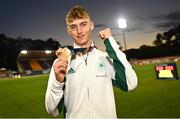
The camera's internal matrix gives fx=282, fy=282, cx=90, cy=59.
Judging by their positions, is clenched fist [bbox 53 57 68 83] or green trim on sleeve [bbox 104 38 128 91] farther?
green trim on sleeve [bbox 104 38 128 91]

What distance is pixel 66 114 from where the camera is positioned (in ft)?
9.05

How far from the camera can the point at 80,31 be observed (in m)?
2.62

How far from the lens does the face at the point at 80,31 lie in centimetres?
264

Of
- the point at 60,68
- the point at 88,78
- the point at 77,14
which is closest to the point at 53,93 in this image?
the point at 60,68

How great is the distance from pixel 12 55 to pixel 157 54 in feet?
154

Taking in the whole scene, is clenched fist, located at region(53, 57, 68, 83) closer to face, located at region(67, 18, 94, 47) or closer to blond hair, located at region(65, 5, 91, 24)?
face, located at region(67, 18, 94, 47)

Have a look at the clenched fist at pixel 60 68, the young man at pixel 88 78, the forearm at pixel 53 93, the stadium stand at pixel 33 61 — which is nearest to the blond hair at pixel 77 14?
the young man at pixel 88 78

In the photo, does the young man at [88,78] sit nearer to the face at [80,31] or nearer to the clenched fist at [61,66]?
the face at [80,31]

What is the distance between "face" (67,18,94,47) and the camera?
2641 millimetres

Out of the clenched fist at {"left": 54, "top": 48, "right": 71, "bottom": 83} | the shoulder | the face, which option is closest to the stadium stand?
the shoulder

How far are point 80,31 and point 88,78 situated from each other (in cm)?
45

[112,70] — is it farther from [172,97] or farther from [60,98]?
[172,97]

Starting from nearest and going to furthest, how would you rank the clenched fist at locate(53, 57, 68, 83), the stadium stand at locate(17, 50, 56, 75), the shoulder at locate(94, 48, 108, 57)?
the clenched fist at locate(53, 57, 68, 83) → the shoulder at locate(94, 48, 108, 57) → the stadium stand at locate(17, 50, 56, 75)

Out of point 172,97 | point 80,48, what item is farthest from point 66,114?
point 172,97
